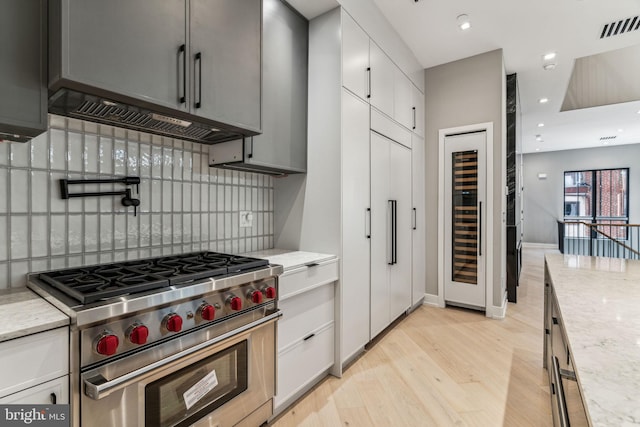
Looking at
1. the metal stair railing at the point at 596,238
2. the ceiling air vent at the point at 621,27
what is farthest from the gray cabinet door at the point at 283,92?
the metal stair railing at the point at 596,238

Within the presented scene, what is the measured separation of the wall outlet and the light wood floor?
1.22 m

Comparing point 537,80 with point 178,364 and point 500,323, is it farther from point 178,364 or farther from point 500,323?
point 178,364

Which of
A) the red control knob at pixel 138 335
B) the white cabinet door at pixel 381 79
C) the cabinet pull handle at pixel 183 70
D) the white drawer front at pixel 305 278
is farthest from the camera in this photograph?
the white cabinet door at pixel 381 79

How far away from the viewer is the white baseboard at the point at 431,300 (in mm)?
3852

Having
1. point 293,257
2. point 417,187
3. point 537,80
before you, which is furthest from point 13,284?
point 537,80

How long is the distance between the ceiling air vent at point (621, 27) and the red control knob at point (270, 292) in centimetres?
398

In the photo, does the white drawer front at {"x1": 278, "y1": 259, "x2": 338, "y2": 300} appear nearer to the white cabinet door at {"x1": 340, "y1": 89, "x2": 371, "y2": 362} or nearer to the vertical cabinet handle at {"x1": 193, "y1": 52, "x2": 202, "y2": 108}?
the white cabinet door at {"x1": 340, "y1": 89, "x2": 371, "y2": 362}

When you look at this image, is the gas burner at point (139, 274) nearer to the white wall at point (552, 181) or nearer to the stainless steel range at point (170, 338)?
the stainless steel range at point (170, 338)

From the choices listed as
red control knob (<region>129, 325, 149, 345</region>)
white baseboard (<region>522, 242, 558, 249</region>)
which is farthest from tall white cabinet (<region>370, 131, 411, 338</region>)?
white baseboard (<region>522, 242, 558, 249</region>)

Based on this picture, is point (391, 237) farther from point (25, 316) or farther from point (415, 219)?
point (25, 316)

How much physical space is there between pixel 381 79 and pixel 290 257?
1818mm

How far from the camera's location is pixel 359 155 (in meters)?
2.44

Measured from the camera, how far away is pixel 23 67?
1.08m

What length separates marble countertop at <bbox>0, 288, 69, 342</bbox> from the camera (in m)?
0.88
